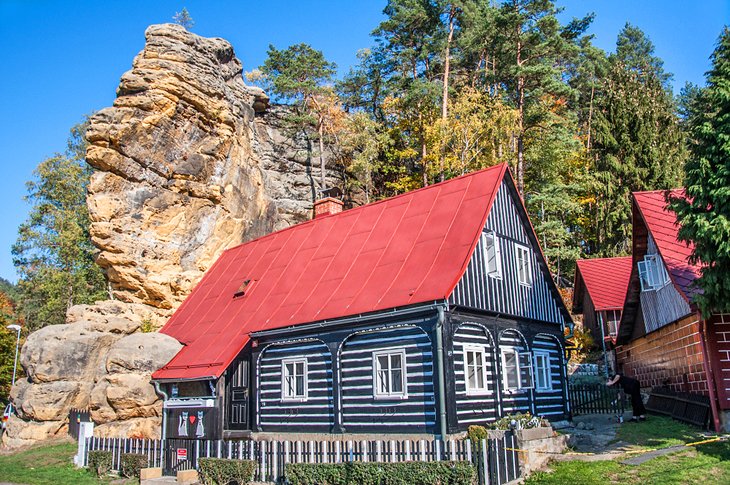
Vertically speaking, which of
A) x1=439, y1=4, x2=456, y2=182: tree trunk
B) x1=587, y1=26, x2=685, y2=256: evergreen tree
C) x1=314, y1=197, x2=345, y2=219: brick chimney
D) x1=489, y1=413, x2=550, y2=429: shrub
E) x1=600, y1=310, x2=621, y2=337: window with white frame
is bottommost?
x1=489, y1=413, x2=550, y2=429: shrub

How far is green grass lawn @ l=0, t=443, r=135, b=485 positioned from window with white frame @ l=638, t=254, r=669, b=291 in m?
19.8

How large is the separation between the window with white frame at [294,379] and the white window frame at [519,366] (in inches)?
260

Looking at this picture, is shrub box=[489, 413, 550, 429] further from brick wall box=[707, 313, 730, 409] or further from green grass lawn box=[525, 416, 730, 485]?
brick wall box=[707, 313, 730, 409]

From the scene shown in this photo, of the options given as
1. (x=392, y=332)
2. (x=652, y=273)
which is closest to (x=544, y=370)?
(x=652, y=273)

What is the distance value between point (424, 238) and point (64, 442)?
17105 millimetres

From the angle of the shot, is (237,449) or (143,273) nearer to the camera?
(237,449)

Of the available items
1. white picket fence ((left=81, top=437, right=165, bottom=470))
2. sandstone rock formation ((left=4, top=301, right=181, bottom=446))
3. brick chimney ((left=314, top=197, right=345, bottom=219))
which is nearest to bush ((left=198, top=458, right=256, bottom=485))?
white picket fence ((left=81, top=437, right=165, bottom=470))

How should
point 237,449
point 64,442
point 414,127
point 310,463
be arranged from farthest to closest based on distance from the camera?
point 414,127, point 64,442, point 237,449, point 310,463

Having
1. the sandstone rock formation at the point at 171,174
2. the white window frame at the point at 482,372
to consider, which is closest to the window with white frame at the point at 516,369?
the white window frame at the point at 482,372

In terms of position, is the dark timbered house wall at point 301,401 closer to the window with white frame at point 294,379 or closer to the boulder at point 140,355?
the window with white frame at point 294,379

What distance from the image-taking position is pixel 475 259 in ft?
62.0

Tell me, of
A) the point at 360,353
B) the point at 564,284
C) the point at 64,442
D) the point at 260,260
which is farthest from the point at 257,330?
the point at 564,284

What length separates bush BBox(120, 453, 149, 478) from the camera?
18.8 metres

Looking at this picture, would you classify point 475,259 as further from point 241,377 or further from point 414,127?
point 414,127
